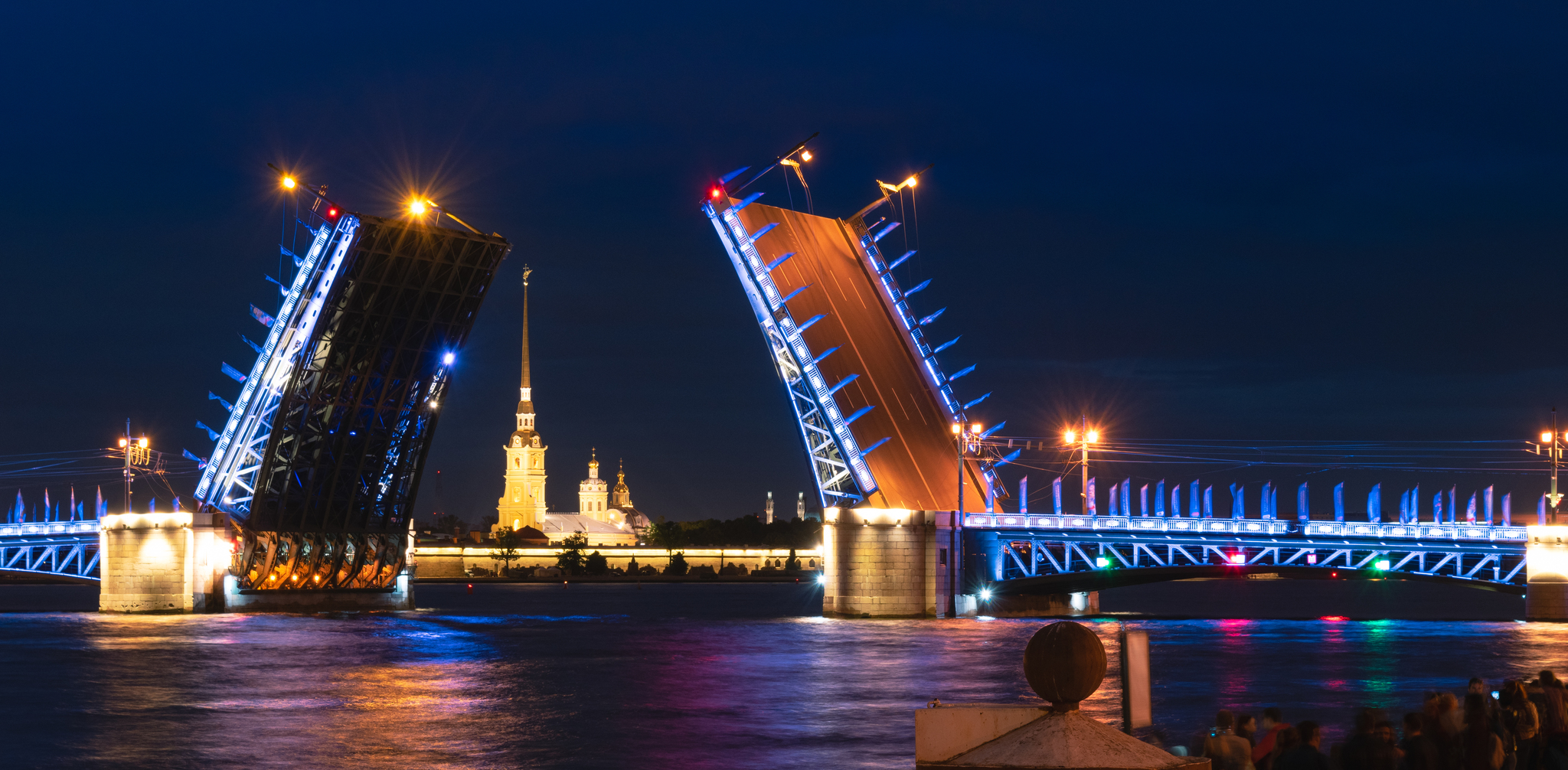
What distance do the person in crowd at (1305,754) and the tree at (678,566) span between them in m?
176

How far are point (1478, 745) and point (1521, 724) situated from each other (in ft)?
5.86

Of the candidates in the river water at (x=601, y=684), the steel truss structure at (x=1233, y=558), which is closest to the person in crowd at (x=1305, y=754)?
the river water at (x=601, y=684)

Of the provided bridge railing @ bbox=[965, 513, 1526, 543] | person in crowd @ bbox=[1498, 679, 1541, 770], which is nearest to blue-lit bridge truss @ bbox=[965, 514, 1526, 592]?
bridge railing @ bbox=[965, 513, 1526, 543]

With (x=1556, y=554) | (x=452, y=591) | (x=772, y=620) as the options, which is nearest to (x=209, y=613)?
(x=772, y=620)

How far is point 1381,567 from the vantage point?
65.6 metres

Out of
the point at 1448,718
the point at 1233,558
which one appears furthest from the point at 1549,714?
the point at 1233,558

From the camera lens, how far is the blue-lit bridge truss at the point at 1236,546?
6406cm

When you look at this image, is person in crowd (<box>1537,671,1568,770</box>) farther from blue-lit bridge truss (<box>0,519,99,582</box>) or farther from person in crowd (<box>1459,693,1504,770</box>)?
blue-lit bridge truss (<box>0,519,99,582</box>)

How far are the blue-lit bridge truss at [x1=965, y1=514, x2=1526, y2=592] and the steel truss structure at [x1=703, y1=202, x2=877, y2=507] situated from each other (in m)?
5.83

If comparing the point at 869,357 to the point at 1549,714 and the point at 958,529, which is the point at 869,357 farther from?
the point at 1549,714

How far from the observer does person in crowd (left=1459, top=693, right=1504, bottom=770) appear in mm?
12359

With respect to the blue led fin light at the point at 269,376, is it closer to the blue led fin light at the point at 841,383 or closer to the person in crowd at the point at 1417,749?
the blue led fin light at the point at 841,383

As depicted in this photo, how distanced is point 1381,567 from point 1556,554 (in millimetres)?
6111

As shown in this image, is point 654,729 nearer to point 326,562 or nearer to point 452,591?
point 326,562
